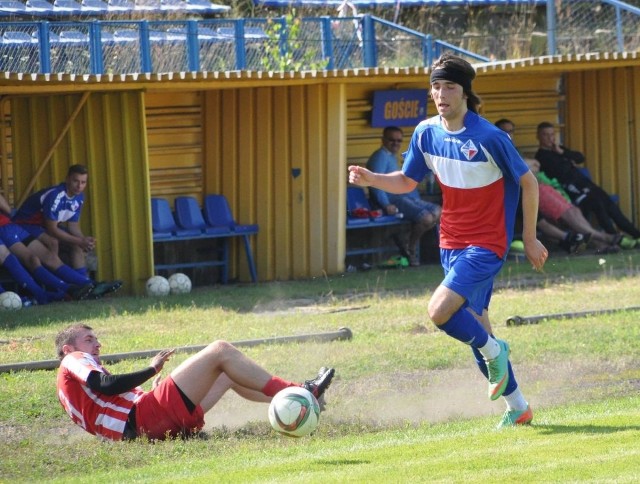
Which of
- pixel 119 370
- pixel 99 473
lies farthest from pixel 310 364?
pixel 99 473

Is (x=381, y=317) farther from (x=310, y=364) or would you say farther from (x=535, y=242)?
(x=535, y=242)

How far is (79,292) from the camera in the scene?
14.2 metres

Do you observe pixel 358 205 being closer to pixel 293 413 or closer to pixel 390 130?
pixel 390 130

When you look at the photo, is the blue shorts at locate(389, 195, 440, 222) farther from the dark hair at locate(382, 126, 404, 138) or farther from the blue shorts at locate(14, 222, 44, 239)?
the blue shorts at locate(14, 222, 44, 239)

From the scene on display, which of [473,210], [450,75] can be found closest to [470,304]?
[473,210]

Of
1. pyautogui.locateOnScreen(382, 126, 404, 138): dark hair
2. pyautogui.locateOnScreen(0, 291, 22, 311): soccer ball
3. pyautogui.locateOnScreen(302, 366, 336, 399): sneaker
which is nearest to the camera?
pyautogui.locateOnScreen(302, 366, 336, 399): sneaker

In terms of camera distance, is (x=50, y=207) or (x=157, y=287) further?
(x=157, y=287)

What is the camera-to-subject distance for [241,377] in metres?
7.98

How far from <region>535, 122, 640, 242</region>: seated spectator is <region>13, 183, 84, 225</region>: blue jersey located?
278 inches

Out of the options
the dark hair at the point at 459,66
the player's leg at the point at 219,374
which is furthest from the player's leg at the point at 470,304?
the player's leg at the point at 219,374

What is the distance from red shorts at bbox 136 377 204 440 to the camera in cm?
776

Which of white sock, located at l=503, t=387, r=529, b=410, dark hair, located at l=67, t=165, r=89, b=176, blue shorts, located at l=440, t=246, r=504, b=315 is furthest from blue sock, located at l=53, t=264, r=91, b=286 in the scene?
white sock, located at l=503, t=387, r=529, b=410

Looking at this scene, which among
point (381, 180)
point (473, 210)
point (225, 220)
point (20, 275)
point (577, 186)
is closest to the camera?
point (473, 210)

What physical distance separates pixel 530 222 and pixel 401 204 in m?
9.75
